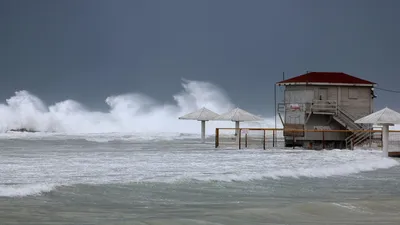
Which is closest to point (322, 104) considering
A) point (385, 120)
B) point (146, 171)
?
point (385, 120)

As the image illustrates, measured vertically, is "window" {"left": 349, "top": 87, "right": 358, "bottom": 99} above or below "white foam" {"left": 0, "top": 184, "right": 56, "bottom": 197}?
above

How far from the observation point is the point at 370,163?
1184 inches

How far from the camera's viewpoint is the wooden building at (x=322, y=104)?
4697 cm

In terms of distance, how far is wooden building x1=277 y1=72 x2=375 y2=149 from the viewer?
46969mm

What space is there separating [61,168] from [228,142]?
23.1 meters

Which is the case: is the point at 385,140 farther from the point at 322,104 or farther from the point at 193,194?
the point at 193,194

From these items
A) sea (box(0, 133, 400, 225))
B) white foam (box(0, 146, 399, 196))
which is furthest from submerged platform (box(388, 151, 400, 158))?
sea (box(0, 133, 400, 225))

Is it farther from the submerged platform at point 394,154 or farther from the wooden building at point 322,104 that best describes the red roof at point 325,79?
the submerged platform at point 394,154

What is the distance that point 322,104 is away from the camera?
4700cm

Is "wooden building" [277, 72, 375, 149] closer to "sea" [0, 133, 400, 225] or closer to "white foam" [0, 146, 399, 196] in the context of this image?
"white foam" [0, 146, 399, 196]

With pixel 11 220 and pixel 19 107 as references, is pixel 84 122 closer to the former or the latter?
pixel 19 107

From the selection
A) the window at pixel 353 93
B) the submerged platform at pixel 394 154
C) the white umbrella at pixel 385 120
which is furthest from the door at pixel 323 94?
the white umbrella at pixel 385 120

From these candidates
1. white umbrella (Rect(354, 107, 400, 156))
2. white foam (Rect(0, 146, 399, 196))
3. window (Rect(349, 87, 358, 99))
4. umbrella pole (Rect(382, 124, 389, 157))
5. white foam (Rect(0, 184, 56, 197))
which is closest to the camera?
white foam (Rect(0, 184, 56, 197))

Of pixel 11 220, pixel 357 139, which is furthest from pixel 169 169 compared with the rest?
pixel 357 139
